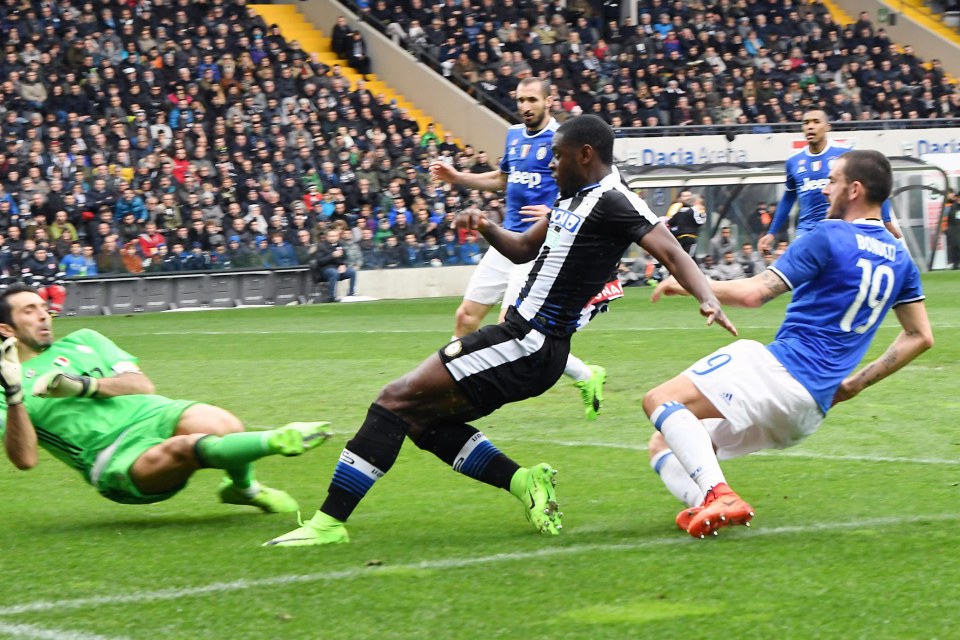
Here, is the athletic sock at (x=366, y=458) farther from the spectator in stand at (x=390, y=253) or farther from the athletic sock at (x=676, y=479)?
the spectator in stand at (x=390, y=253)

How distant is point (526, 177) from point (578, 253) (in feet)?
16.5

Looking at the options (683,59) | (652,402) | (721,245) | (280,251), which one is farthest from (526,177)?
(683,59)

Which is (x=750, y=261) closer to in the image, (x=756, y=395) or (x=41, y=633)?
(x=756, y=395)

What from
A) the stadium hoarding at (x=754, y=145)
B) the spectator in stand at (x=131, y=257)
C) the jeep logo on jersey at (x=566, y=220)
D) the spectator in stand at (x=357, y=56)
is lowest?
the spectator in stand at (x=131, y=257)

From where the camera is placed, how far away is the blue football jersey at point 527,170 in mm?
10422

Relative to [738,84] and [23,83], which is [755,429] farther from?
[738,84]

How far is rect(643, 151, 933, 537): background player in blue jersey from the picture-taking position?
5.44 m

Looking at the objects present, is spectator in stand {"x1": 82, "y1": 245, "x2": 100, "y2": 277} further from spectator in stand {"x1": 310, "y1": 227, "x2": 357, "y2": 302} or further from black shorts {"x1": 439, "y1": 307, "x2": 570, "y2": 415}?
black shorts {"x1": 439, "y1": 307, "x2": 570, "y2": 415}

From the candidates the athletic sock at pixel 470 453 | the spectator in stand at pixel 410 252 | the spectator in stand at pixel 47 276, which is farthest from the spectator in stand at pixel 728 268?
the athletic sock at pixel 470 453

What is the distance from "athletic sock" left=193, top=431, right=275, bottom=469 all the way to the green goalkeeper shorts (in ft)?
1.11

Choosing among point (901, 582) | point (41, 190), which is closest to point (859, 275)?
point (901, 582)

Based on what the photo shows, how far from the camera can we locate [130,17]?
28.3m

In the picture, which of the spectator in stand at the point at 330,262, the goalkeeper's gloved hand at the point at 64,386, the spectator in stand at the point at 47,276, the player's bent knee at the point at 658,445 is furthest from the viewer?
the spectator in stand at the point at 330,262

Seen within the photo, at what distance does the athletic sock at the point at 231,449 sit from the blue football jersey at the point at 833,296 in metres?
2.13
